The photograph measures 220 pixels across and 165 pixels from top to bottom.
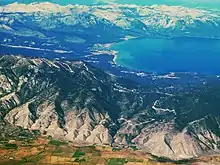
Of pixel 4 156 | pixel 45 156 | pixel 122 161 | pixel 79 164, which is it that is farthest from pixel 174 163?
pixel 4 156

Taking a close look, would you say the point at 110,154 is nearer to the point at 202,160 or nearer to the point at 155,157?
the point at 155,157

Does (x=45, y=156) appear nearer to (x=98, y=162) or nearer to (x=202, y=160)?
(x=98, y=162)

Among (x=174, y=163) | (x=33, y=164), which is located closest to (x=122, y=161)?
(x=174, y=163)

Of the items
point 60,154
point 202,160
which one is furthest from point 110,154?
point 202,160

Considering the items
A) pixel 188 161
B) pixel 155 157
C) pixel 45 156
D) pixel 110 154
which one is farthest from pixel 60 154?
pixel 188 161

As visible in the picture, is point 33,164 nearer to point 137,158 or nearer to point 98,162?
point 98,162
